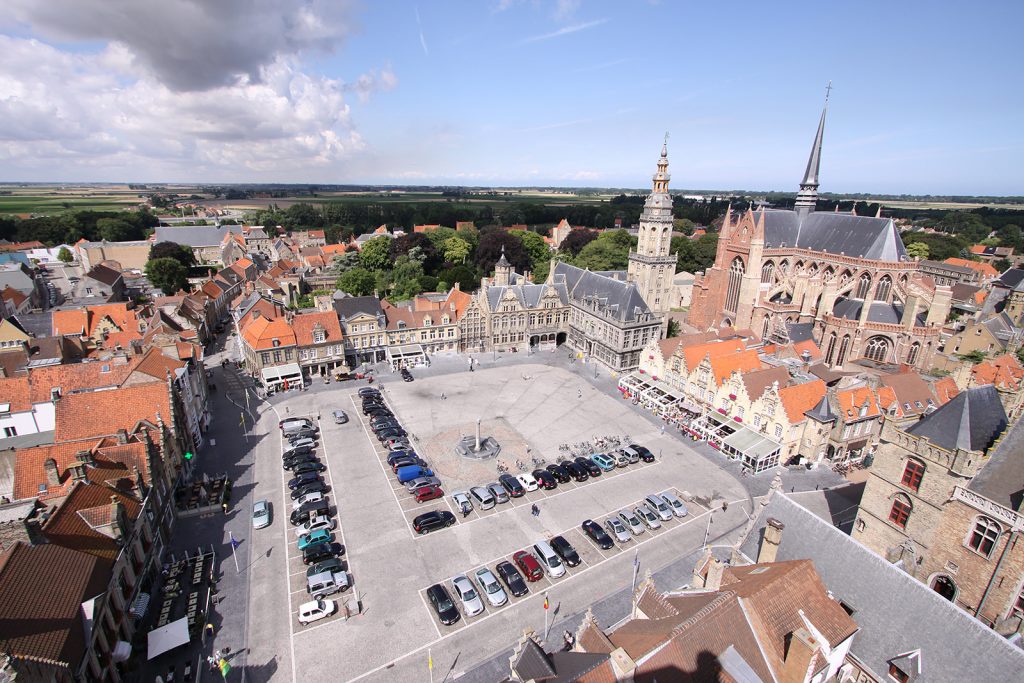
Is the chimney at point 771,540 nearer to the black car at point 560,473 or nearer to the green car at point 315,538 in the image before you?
the black car at point 560,473

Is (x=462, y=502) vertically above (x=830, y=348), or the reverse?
(x=830, y=348)

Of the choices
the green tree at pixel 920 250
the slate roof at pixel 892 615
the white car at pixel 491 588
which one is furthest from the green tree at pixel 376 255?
the green tree at pixel 920 250

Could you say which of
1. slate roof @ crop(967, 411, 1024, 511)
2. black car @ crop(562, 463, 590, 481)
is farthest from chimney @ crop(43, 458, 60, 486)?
slate roof @ crop(967, 411, 1024, 511)

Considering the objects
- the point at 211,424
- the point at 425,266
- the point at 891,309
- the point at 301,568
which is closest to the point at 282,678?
the point at 301,568

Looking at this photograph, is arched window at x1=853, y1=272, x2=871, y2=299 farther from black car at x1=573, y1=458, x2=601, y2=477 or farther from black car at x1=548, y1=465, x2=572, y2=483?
black car at x1=548, y1=465, x2=572, y2=483

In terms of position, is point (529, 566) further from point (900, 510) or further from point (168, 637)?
point (900, 510)

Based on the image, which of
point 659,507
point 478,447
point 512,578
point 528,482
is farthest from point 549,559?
point 478,447
